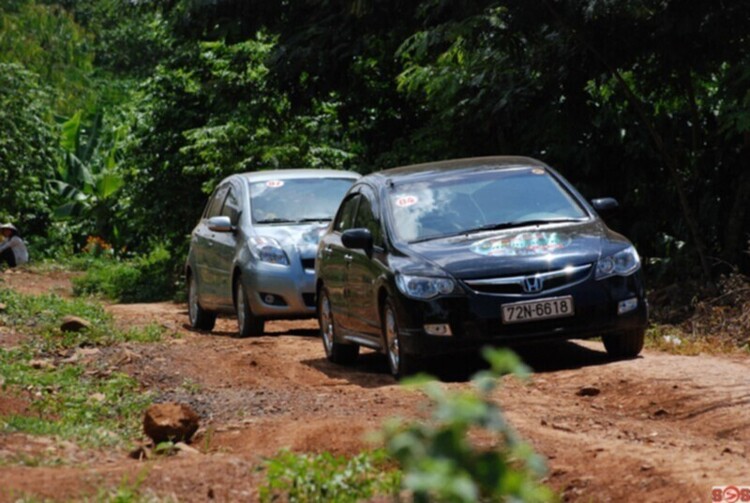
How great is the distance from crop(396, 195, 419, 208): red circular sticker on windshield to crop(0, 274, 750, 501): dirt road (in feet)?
4.24

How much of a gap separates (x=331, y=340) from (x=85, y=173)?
29.1 meters

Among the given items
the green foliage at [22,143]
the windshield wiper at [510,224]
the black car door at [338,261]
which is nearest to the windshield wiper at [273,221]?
the black car door at [338,261]

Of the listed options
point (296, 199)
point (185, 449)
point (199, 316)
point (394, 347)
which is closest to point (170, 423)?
point (185, 449)

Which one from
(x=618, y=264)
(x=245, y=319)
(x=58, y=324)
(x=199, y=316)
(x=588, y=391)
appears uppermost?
(x=618, y=264)

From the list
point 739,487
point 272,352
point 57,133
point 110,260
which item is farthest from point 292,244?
point 57,133

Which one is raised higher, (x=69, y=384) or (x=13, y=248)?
(x=69, y=384)

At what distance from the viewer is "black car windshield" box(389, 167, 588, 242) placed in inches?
469

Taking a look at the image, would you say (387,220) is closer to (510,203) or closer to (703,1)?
(510,203)

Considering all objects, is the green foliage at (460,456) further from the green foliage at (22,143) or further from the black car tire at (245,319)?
the green foliage at (22,143)

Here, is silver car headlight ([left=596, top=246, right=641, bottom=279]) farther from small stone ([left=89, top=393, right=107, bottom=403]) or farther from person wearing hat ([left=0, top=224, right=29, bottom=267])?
person wearing hat ([left=0, top=224, right=29, bottom=267])

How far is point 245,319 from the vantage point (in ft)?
53.1

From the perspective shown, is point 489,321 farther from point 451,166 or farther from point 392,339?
point 451,166

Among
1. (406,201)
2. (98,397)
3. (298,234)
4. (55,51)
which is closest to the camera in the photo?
(98,397)

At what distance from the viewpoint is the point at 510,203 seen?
12125 millimetres
